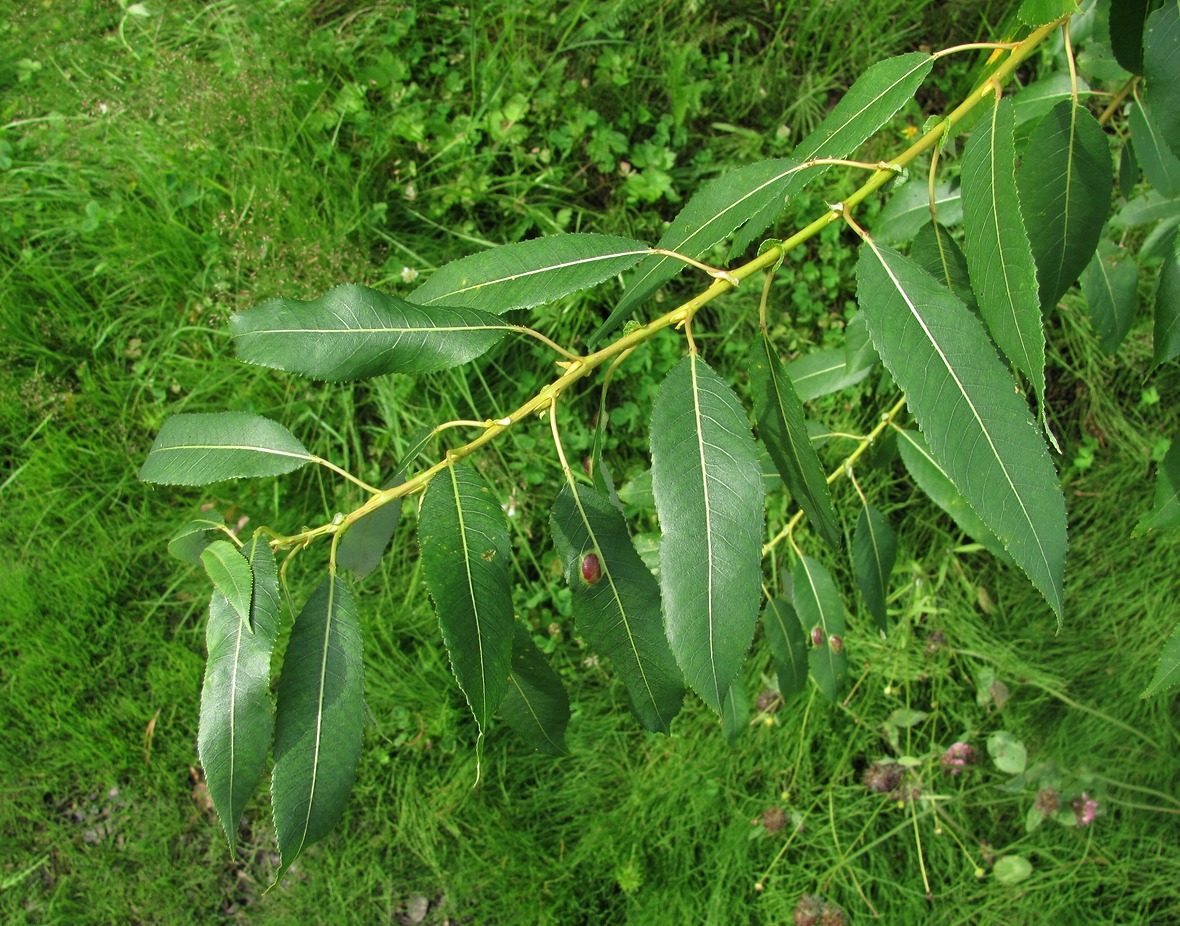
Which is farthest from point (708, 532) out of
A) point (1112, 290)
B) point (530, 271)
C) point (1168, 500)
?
point (1112, 290)

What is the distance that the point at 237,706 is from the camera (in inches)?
37.0

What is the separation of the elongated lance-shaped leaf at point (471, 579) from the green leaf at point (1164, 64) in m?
0.87

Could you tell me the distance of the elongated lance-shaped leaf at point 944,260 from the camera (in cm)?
106

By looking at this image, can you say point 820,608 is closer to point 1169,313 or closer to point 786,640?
point 786,640

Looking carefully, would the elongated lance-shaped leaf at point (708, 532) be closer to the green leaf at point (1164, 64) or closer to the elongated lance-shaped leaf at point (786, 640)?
the green leaf at point (1164, 64)

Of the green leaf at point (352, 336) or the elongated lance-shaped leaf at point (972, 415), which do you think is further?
the green leaf at point (352, 336)

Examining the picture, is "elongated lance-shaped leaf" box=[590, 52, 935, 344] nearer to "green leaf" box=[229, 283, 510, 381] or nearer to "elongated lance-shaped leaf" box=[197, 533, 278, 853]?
"green leaf" box=[229, 283, 510, 381]

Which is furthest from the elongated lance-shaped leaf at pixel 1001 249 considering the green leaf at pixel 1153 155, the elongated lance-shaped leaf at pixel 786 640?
the elongated lance-shaped leaf at pixel 786 640

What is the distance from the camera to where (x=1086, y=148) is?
3.41ft

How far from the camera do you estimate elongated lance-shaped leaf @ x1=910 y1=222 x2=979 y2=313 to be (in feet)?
3.48

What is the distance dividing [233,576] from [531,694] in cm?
43

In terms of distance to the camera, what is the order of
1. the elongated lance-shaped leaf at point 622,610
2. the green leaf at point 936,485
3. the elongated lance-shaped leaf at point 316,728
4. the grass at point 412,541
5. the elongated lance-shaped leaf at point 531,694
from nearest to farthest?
the elongated lance-shaped leaf at point 316,728, the elongated lance-shaped leaf at point 622,610, the elongated lance-shaped leaf at point 531,694, the green leaf at point 936,485, the grass at point 412,541

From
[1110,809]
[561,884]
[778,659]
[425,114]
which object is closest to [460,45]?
[425,114]

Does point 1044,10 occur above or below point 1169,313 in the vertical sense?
above
